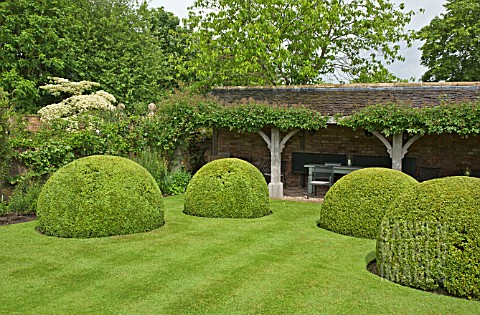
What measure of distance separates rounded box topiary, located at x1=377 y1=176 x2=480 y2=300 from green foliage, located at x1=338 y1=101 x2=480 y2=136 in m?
6.01

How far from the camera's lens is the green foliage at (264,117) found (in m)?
13.4

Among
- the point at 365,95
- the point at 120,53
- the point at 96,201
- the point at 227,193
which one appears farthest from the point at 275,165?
the point at 120,53

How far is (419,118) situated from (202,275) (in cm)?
809

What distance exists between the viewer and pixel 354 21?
78.6ft

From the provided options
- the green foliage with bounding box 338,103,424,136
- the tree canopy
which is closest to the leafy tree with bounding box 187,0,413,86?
the tree canopy

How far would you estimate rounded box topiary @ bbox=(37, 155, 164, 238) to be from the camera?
329 inches

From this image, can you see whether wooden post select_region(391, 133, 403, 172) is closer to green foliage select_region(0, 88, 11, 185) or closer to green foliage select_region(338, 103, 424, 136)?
green foliage select_region(338, 103, 424, 136)

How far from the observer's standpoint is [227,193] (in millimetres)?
10602

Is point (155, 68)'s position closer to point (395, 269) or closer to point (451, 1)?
point (451, 1)

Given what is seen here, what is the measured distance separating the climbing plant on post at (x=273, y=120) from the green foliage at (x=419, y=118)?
99 centimetres

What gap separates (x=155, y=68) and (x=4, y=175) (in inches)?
713

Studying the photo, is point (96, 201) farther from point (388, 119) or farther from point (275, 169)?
point (388, 119)

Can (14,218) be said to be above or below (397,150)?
below

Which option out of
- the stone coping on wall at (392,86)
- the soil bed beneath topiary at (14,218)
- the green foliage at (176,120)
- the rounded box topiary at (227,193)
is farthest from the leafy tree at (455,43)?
the soil bed beneath topiary at (14,218)
